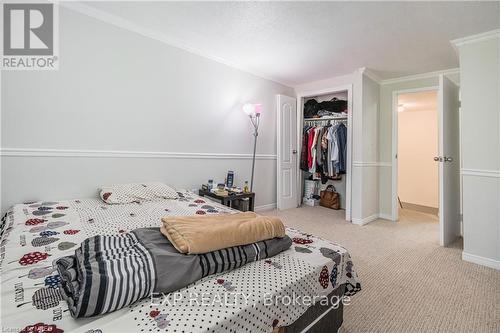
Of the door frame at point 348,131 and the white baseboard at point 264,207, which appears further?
the white baseboard at point 264,207

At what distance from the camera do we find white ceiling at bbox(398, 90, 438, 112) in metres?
3.77

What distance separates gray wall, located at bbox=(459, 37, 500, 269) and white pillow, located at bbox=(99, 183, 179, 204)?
2879 millimetres

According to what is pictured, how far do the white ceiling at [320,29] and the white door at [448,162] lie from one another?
508 millimetres

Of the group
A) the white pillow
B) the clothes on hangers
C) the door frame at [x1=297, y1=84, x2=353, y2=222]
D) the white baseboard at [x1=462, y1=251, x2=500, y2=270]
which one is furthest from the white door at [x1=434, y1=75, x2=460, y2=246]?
the white pillow

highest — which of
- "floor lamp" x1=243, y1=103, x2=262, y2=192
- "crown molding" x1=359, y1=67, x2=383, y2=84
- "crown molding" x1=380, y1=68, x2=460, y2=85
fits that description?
"crown molding" x1=359, y1=67, x2=383, y2=84

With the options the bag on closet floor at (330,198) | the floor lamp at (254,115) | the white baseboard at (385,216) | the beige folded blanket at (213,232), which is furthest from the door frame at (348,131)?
the beige folded blanket at (213,232)

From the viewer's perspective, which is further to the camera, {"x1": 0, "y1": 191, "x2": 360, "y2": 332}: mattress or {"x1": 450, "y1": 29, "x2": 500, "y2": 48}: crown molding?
{"x1": 450, "y1": 29, "x2": 500, "y2": 48}: crown molding

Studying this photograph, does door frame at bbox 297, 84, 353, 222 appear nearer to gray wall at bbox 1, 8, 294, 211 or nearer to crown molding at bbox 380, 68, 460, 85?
crown molding at bbox 380, 68, 460, 85

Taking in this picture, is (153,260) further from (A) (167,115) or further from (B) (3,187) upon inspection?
(A) (167,115)

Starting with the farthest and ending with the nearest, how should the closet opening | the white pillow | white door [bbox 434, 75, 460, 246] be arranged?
the closet opening, white door [bbox 434, 75, 460, 246], the white pillow

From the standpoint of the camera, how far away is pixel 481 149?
2213 millimetres

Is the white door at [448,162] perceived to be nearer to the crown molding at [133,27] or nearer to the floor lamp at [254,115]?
the floor lamp at [254,115]

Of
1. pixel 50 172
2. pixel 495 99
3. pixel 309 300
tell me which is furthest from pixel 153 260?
pixel 495 99

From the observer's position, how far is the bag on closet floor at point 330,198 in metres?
4.14
